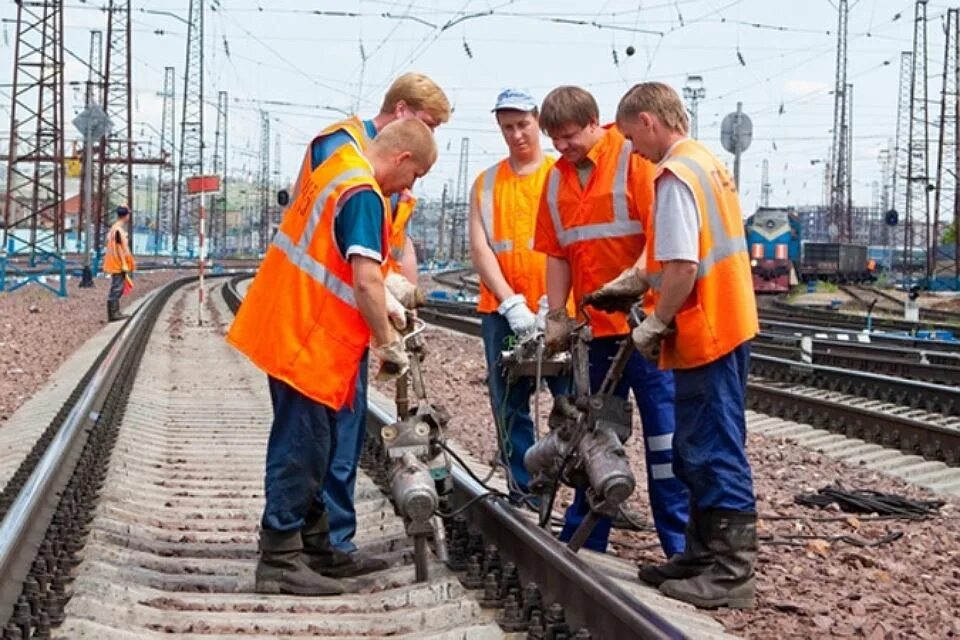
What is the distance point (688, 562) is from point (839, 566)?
83 cm

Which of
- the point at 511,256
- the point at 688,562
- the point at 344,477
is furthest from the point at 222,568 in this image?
the point at 511,256

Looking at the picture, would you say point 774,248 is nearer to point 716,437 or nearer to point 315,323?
point 716,437

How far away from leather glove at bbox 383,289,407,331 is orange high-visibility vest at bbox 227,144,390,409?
10 cm

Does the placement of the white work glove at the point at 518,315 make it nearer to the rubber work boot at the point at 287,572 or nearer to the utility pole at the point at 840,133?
the rubber work boot at the point at 287,572

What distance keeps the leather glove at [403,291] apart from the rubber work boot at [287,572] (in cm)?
94

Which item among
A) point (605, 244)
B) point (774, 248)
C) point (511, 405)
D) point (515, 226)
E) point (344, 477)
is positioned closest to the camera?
point (344, 477)

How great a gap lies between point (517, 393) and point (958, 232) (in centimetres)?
4240

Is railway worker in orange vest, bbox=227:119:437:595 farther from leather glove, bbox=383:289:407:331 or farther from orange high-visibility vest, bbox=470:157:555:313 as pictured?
orange high-visibility vest, bbox=470:157:555:313

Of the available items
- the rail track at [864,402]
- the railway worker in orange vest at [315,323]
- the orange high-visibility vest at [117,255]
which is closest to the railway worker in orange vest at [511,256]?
the railway worker in orange vest at [315,323]

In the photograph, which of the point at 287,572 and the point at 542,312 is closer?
the point at 287,572

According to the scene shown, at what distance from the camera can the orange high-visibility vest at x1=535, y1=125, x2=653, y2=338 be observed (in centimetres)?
568

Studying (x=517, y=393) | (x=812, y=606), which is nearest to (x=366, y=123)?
(x=517, y=393)

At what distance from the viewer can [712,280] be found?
499 centimetres

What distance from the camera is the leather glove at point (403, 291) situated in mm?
5285
